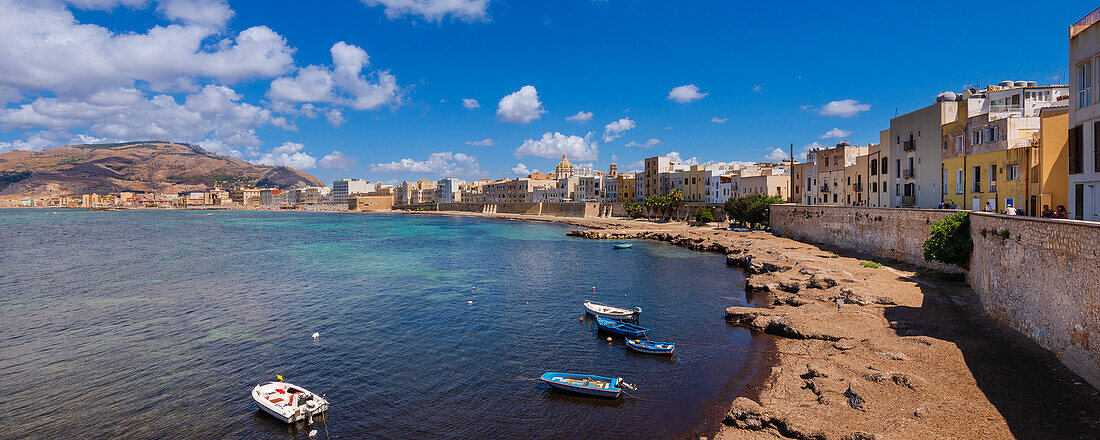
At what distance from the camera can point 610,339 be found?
27641mm

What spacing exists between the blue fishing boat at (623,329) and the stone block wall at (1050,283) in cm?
1490

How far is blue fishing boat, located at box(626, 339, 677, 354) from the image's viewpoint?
80.8ft

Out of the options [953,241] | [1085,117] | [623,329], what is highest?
[1085,117]

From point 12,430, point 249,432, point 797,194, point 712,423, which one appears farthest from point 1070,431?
point 797,194

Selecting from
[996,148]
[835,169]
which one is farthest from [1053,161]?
[835,169]

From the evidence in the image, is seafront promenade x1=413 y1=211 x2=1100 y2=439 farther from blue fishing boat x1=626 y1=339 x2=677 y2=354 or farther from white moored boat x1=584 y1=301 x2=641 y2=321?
white moored boat x1=584 y1=301 x2=641 y2=321

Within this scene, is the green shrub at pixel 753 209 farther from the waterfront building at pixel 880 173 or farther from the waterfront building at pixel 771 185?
the waterfront building at pixel 880 173

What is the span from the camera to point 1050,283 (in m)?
16.4

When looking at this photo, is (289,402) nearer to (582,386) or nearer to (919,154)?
(582,386)

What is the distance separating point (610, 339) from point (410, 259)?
4055 centimetres

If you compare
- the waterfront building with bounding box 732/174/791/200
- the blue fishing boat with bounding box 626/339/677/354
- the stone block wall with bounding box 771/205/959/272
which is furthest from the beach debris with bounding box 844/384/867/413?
the waterfront building with bounding box 732/174/791/200

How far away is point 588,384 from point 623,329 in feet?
26.3

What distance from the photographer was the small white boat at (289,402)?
18188mm

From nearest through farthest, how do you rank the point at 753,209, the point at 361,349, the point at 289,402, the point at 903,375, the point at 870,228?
the point at 903,375 < the point at 289,402 < the point at 361,349 < the point at 870,228 < the point at 753,209
